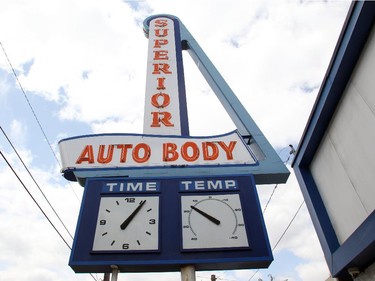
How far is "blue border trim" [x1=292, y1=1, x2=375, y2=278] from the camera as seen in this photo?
311cm

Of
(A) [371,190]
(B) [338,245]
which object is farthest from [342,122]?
(B) [338,245]

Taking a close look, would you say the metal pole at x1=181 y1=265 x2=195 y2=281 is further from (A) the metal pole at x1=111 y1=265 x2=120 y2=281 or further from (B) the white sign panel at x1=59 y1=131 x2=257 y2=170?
(B) the white sign panel at x1=59 y1=131 x2=257 y2=170

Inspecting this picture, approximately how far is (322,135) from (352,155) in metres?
0.69

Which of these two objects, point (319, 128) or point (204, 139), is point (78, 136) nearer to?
point (204, 139)

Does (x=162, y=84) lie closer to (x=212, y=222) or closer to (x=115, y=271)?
(x=212, y=222)

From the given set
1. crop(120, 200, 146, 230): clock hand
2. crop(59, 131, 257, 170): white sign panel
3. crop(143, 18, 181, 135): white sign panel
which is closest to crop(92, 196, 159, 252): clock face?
crop(120, 200, 146, 230): clock hand

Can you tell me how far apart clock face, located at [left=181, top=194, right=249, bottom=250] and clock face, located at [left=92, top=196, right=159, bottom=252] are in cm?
40

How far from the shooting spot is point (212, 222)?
4102 millimetres

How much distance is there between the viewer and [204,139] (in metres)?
5.48

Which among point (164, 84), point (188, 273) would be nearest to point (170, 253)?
point (188, 273)

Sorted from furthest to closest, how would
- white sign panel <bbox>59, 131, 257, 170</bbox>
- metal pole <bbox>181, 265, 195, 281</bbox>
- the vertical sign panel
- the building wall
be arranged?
the vertical sign panel < white sign panel <bbox>59, 131, 257, 170</bbox> < metal pole <bbox>181, 265, 195, 281</bbox> < the building wall

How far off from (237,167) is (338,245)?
5.75 ft

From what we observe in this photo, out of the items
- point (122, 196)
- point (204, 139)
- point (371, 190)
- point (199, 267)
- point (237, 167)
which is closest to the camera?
point (371, 190)

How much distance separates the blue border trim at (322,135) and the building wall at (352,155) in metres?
0.08
